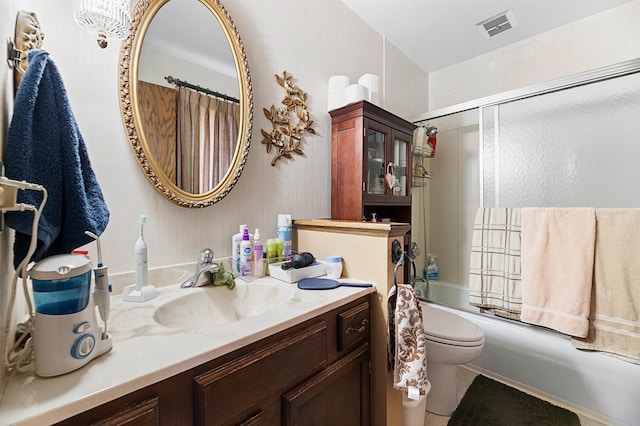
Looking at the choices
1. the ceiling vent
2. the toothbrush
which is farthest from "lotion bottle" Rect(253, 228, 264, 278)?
the ceiling vent

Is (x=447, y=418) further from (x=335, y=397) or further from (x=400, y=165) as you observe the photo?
(x=400, y=165)

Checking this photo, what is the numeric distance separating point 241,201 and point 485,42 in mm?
2442

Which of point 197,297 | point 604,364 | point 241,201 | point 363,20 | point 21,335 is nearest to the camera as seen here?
point 21,335

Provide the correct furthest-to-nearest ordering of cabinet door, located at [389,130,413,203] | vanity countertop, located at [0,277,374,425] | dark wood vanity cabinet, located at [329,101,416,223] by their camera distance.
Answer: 1. cabinet door, located at [389,130,413,203]
2. dark wood vanity cabinet, located at [329,101,416,223]
3. vanity countertop, located at [0,277,374,425]

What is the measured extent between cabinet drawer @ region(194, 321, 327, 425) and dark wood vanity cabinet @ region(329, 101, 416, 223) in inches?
34.7

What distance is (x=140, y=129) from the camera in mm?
1003

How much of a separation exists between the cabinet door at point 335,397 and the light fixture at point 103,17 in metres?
1.22

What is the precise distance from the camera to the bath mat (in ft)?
4.77

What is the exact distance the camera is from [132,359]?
0.57 meters

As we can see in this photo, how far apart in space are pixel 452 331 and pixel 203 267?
131 centimetres

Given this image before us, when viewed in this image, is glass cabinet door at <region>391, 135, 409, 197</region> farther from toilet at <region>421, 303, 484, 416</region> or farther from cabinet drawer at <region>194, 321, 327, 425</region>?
cabinet drawer at <region>194, 321, 327, 425</region>

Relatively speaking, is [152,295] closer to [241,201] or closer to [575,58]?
[241,201]

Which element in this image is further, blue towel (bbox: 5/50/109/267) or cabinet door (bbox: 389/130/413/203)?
cabinet door (bbox: 389/130/413/203)

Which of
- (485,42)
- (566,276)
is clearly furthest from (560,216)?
(485,42)
